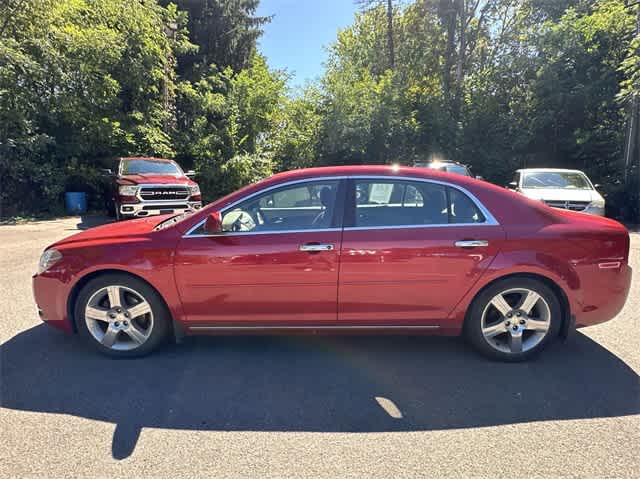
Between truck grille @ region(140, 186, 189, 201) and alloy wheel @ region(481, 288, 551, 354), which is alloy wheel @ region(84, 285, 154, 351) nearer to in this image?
alloy wheel @ region(481, 288, 551, 354)

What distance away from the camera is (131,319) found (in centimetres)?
335

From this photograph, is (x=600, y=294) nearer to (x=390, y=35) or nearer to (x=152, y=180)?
(x=152, y=180)

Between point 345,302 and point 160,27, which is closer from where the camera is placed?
point 345,302

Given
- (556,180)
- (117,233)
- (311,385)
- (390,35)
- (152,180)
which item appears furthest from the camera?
(390,35)

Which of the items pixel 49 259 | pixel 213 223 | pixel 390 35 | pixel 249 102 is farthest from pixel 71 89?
pixel 390 35

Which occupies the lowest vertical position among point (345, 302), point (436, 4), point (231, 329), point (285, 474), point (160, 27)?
point (285, 474)

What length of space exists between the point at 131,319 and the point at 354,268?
196 cm

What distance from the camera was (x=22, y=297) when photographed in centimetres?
484

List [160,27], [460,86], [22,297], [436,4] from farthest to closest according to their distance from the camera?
1. [436,4]
2. [460,86]
3. [160,27]
4. [22,297]

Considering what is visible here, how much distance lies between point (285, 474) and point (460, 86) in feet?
67.1

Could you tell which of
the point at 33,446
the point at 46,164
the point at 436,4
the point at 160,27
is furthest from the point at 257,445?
the point at 436,4

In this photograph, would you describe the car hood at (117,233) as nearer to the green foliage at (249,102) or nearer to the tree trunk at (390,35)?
the green foliage at (249,102)

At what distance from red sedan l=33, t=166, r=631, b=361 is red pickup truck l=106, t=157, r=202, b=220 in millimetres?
6543

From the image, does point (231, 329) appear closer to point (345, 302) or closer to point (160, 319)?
point (160, 319)
